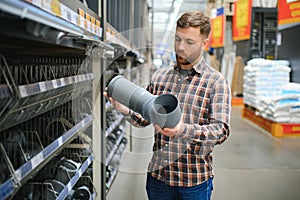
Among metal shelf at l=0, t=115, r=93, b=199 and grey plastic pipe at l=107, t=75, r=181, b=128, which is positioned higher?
grey plastic pipe at l=107, t=75, r=181, b=128

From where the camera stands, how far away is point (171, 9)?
1800 centimetres

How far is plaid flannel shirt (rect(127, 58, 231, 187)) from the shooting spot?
1567 mm

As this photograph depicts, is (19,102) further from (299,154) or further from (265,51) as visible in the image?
(265,51)

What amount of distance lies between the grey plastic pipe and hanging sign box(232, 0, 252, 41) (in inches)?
296

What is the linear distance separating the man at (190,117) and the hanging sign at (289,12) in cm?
339

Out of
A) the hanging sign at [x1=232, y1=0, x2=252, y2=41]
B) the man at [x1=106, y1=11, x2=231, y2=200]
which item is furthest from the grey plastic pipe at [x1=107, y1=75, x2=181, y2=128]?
the hanging sign at [x1=232, y1=0, x2=252, y2=41]

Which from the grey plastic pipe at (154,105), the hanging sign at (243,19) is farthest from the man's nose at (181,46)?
the hanging sign at (243,19)

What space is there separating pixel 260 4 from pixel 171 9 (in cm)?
847

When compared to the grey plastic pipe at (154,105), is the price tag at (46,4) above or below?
above

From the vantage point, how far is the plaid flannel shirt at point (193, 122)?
1567 millimetres

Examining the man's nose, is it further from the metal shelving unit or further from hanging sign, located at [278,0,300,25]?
hanging sign, located at [278,0,300,25]

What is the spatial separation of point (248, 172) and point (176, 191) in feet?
9.37

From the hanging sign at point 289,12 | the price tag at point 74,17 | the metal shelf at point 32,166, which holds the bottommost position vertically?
the metal shelf at point 32,166

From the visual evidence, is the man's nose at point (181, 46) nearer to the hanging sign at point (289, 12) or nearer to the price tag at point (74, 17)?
the price tag at point (74, 17)
